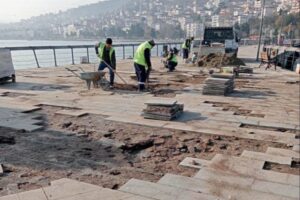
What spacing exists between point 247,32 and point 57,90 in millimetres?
74908

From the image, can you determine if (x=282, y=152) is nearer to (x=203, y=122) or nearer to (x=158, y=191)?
(x=203, y=122)

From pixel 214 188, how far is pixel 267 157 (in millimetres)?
1423

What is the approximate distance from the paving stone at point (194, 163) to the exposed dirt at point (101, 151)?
0.10 metres

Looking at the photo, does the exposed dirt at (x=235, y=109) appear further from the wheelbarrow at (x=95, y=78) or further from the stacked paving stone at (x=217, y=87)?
the wheelbarrow at (x=95, y=78)

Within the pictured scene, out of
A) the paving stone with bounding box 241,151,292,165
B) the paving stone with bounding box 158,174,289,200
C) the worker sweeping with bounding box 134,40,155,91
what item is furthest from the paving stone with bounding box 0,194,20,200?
the worker sweeping with bounding box 134,40,155,91

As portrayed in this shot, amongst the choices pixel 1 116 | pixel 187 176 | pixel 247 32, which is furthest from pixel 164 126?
pixel 247 32

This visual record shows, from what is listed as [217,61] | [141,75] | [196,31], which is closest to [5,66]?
[141,75]

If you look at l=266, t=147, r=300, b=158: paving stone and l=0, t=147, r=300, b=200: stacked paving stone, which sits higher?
l=0, t=147, r=300, b=200: stacked paving stone

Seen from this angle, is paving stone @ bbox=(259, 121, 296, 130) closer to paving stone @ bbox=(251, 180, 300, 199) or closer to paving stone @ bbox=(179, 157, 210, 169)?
paving stone @ bbox=(179, 157, 210, 169)

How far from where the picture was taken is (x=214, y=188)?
13.8 ft

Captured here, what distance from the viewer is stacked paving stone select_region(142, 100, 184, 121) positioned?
726 centimetres

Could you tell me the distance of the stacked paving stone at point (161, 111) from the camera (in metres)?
7.26

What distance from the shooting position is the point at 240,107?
8.74 metres

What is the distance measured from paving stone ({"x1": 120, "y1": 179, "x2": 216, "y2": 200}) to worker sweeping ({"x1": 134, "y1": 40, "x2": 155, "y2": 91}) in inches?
259
